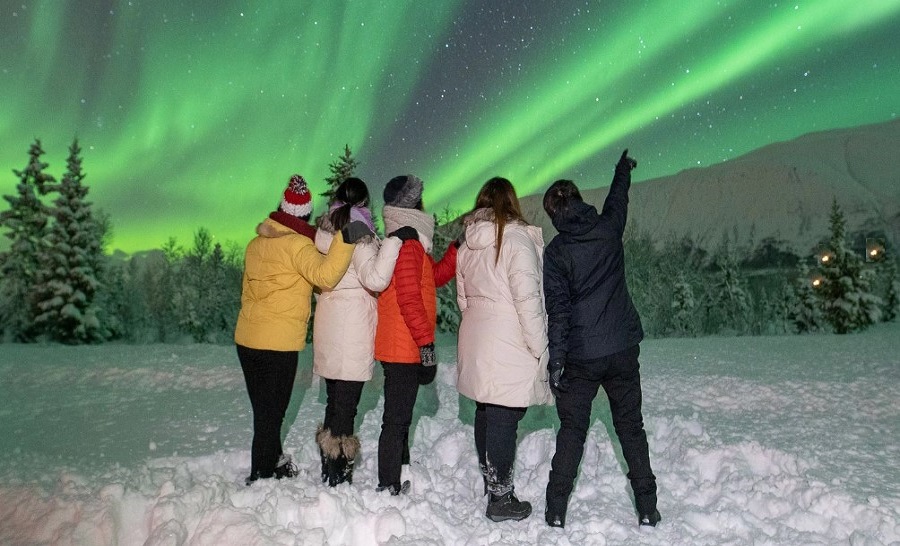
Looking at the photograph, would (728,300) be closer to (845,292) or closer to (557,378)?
(845,292)

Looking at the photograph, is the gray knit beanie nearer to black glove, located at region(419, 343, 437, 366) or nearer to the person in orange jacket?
the person in orange jacket

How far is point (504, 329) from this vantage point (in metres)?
4.36

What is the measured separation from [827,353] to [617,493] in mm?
12668

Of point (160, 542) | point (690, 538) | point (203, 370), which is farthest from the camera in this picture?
point (203, 370)

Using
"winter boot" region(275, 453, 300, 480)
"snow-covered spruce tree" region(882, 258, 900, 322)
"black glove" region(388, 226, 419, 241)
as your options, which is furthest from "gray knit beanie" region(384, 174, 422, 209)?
"snow-covered spruce tree" region(882, 258, 900, 322)

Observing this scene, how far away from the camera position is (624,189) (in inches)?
173

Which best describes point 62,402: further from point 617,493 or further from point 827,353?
point 827,353

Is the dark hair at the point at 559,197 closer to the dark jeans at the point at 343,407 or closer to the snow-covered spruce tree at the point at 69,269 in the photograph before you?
the dark jeans at the point at 343,407

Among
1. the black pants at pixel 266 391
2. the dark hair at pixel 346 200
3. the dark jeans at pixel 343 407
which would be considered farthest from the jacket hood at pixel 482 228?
the black pants at pixel 266 391

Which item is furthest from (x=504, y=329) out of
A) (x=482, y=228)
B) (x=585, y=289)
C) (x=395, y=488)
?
(x=395, y=488)

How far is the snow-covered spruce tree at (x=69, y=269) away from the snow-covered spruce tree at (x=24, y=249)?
23.7 inches

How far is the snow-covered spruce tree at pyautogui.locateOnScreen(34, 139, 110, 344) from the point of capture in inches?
1310

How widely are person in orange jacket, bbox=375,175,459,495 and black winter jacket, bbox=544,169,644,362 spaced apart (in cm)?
92

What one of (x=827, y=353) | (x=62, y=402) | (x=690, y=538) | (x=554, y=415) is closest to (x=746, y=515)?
(x=690, y=538)
